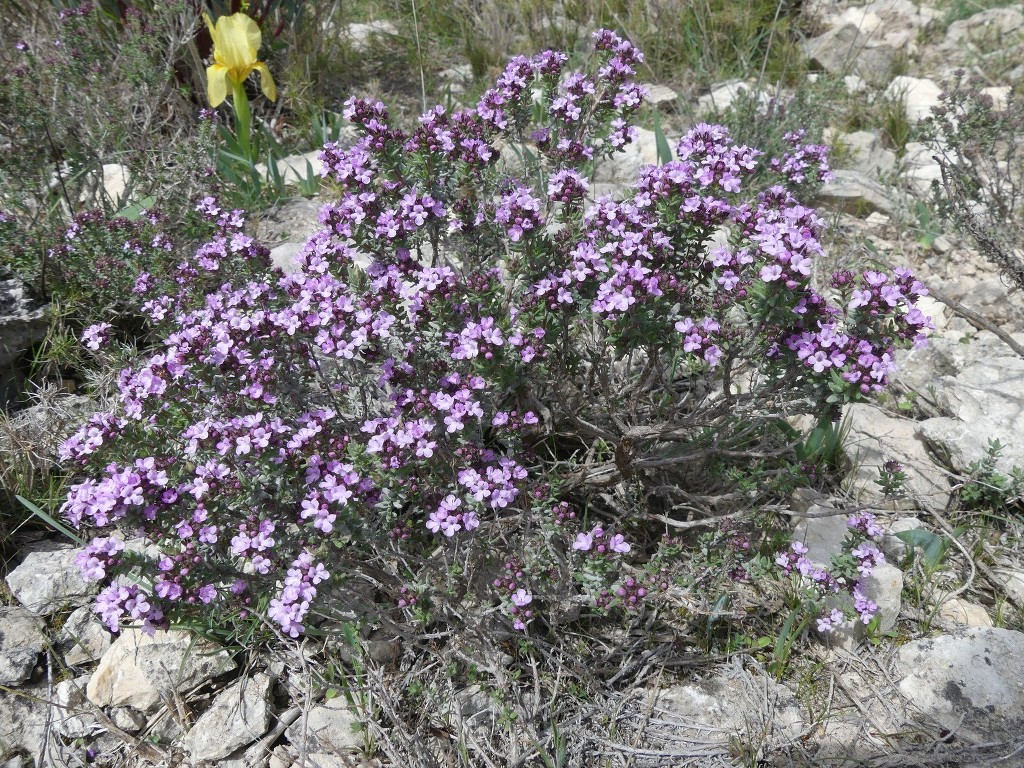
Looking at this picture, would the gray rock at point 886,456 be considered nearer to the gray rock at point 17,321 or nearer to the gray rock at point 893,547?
the gray rock at point 893,547

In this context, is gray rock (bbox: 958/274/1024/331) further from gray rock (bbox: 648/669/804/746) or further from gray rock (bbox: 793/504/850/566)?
gray rock (bbox: 648/669/804/746)

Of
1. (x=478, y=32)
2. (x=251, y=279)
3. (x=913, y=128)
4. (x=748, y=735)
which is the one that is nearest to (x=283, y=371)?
(x=251, y=279)

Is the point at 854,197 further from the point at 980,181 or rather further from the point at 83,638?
the point at 83,638

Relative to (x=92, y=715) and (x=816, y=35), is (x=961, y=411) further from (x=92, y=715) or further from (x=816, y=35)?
(x=816, y=35)

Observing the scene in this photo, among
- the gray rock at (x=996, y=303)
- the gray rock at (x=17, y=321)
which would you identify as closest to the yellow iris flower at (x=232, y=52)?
the gray rock at (x=17, y=321)

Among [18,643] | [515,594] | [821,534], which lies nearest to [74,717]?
[18,643]
